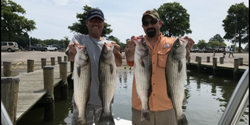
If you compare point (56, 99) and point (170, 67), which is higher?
point (170, 67)

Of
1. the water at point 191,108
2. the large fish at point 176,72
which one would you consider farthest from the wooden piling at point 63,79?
the large fish at point 176,72

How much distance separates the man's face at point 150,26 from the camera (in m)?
3.18

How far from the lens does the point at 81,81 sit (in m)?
3.02

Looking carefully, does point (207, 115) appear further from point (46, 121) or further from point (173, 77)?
point (173, 77)

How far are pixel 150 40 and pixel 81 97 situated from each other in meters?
1.50

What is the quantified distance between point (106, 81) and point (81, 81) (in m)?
0.39

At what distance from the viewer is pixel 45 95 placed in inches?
323

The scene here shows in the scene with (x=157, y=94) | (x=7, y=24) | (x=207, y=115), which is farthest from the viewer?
(x=7, y=24)

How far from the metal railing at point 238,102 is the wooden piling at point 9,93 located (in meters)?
4.63

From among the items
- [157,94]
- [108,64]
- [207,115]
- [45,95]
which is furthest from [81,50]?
[207,115]

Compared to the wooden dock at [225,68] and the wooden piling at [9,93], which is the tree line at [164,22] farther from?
the wooden piling at [9,93]

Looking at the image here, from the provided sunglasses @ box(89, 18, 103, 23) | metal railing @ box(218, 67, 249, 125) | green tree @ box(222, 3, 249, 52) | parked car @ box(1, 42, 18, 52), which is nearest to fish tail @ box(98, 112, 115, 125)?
sunglasses @ box(89, 18, 103, 23)

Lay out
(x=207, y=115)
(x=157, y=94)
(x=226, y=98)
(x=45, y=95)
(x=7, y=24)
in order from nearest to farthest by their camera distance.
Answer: (x=157, y=94) < (x=45, y=95) < (x=207, y=115) < (x=226, y=98) < (x=7, y=24)

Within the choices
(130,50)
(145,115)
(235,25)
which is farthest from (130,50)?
(235,25)
